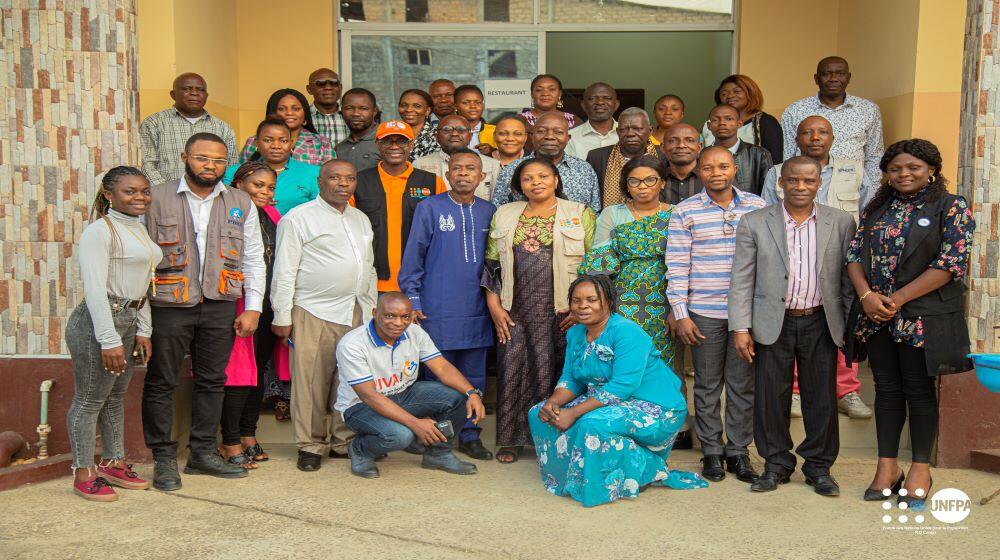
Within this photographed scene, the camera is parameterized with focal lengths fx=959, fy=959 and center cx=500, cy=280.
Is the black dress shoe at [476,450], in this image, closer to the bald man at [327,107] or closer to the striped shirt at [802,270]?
the striped shirt at [802,270]

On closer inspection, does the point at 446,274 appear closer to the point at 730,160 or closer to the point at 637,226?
the point at 637,226

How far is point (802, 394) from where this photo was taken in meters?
4.93

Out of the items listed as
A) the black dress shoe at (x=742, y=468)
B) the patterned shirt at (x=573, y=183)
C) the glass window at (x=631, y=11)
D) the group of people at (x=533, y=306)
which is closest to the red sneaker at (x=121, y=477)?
the group of people at (x=533, y=306)

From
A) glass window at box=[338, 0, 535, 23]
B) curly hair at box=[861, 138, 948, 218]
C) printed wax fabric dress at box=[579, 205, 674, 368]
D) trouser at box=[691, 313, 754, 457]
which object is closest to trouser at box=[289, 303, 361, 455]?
printed wax fabric dress at box=[579, 205, 674, 368]

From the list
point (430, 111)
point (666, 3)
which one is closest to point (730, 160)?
point (430, 111)

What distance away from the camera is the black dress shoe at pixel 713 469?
5.02 m

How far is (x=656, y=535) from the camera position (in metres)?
4.18

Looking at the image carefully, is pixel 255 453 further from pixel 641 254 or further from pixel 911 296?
pixel 911 296

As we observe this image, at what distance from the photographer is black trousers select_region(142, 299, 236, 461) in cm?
482

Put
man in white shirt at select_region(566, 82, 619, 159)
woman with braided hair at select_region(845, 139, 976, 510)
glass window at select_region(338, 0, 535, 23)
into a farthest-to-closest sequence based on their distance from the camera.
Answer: glass window at select_region(338, 0, 535, 23) < man in white shirt at select_region(566, 82, 619, 159) < woman with braided hair at select_region(845, 139, 976, 510)

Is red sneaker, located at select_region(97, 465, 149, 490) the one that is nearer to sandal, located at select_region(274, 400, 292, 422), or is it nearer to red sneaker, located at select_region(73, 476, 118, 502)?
red sneaker, located at select_region(73, 476, 118, 502)

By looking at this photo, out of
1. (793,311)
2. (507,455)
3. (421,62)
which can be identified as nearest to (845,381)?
(793,311)

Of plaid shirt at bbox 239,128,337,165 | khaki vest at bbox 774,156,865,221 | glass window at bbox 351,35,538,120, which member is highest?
glass window at bbox 351,35,538,120

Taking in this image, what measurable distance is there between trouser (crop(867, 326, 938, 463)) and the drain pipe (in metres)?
4.37
